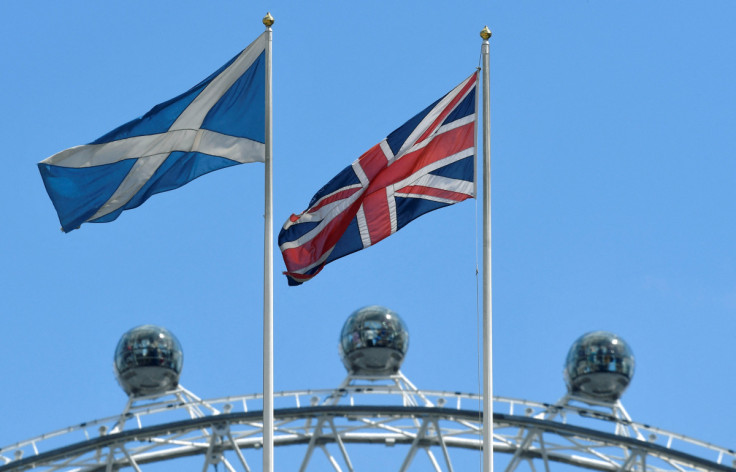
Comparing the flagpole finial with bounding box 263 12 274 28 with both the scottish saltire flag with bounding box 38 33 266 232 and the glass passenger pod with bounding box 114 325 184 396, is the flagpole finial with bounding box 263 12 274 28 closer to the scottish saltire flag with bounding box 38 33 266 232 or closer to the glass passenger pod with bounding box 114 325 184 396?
the scottish saltire flag with bounding box 38 33 266 232

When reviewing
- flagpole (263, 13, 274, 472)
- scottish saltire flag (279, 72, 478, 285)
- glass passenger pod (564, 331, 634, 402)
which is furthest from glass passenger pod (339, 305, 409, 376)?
flagpole (263, 13, 274, 472)

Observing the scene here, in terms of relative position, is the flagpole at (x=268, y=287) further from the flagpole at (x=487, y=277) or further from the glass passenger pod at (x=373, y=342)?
the glass passenger pod at (x=373, y=342)

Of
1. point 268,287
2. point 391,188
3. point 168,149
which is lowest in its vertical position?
point 268,287

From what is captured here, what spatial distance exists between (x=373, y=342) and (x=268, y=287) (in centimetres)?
1709

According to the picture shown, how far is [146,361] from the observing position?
148ft

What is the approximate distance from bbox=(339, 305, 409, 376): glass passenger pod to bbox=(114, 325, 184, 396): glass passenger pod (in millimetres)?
Result: 4299

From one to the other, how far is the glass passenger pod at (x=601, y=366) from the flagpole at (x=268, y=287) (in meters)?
18.4

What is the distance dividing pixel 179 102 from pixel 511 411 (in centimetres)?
1701

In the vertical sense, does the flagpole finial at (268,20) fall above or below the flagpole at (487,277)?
above

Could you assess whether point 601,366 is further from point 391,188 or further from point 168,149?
point 168,149

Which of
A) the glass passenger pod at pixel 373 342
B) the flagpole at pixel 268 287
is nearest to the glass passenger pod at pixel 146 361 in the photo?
the glass passenger pod at pixel 373 342

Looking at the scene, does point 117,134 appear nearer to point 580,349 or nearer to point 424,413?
point 424,413

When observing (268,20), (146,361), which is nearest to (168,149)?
(268,20)

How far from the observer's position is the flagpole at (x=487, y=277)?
2728 cm
